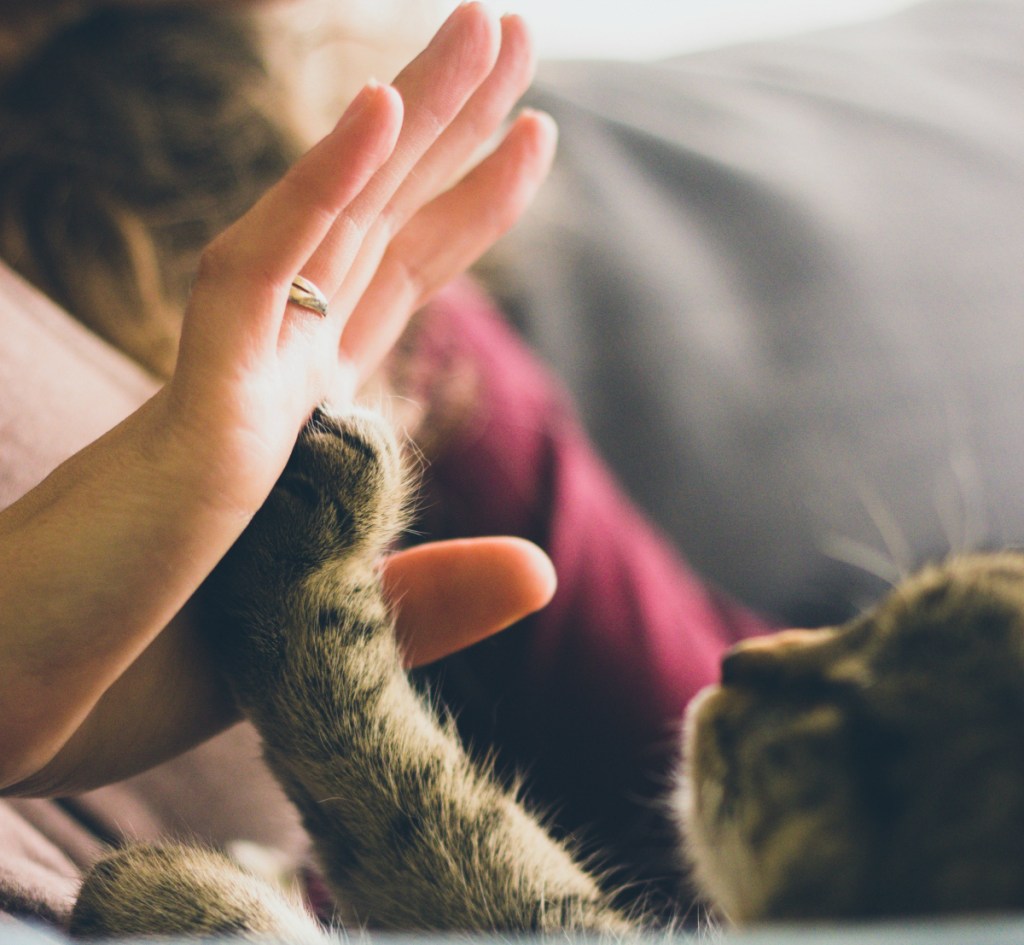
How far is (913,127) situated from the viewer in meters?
0.95

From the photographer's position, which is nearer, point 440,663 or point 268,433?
point 268,433

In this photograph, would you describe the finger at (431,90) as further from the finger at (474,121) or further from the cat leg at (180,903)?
the cat leg at (180,903)

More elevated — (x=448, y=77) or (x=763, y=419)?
(x=448, y=77)

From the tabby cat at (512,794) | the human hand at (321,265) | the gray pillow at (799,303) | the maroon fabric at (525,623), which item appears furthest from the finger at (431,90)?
the gray pillow at (799,303)

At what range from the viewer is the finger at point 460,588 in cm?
49

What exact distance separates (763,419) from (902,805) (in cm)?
49

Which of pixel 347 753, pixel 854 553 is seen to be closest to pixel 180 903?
pixel 347 753

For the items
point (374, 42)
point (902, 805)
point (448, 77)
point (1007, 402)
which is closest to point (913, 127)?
point (1007, 402)

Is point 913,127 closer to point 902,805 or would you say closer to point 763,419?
point 763,419

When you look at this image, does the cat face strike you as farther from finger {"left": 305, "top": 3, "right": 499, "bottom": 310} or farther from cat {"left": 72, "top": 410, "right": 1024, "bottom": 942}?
finger {"left": 305, "top": 3, "right": 499, "bottom": 310}

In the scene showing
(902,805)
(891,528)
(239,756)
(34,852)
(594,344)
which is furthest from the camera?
(594,344)

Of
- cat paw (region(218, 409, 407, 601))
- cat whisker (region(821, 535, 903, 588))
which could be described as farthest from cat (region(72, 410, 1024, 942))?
cat whisker (region(821, 535, 903, 588))

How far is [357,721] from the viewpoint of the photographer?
437 mm

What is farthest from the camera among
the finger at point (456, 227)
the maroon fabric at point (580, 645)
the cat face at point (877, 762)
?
the maroon fabric at point (580, 645)
